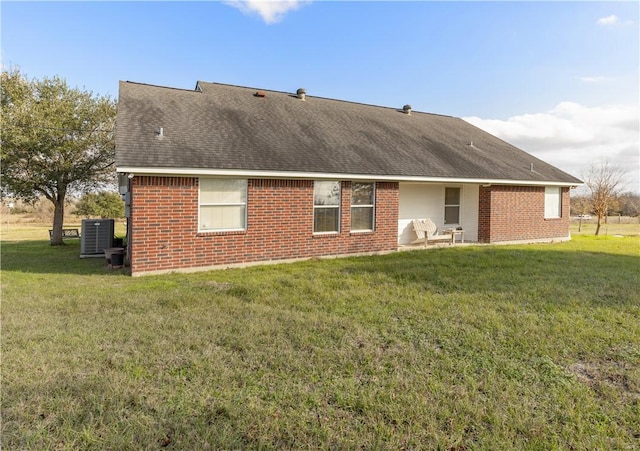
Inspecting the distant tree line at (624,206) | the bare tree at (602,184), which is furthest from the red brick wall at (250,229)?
the distant tree line at (624,206)

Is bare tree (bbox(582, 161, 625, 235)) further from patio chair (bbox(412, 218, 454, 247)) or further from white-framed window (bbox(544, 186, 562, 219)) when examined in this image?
patio chair (bbox(412, 218, 454, 247))

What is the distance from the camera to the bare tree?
23000 mm

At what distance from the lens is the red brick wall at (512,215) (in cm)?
1361

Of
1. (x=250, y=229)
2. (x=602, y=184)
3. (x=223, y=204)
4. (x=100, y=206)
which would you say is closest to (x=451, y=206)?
(x=250, y=229)

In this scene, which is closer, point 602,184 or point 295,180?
point 295,180

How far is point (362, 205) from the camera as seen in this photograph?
1112cm

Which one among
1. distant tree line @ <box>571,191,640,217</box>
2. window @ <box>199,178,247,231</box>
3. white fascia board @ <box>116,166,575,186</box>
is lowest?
window @ <box>199,178,247,231</box>

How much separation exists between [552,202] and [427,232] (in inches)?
262

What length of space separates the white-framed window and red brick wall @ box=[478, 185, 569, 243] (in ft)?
0.93

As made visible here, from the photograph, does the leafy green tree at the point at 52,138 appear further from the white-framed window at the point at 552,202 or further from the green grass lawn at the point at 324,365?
the white-framed window at the point at 552,202

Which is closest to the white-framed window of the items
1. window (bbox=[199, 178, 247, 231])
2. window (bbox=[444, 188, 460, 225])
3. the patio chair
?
window (bbox=[444, 188, 460, 225])

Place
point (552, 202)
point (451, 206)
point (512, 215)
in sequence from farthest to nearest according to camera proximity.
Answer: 1. point (552, 202)
2. point (451, 206)
3. point (512, 215)

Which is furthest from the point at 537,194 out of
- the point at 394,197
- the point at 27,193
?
the point at 27,193

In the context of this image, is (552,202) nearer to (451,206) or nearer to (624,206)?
(451,206)
